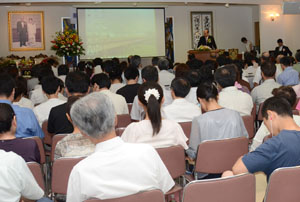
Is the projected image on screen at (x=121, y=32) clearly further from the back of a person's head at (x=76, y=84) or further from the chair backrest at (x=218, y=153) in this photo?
the chair backrest at (x=218, y=153)

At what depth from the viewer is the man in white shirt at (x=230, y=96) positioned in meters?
5.01

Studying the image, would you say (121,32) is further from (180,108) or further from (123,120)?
A: (180,108)

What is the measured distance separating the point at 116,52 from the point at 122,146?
13.6m

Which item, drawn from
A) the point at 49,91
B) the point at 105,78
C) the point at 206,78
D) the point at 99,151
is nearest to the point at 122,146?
the point at 99,151

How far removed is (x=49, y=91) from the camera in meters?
5.16

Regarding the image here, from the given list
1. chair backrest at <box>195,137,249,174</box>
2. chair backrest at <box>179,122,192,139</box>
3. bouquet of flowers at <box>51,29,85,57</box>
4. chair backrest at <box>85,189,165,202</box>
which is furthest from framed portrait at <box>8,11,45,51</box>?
chair backrest at <box>85,189,165,202</box>

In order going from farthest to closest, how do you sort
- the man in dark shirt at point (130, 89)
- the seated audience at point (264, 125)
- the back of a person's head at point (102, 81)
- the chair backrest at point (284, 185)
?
the man in dark shirt at point (130, 89) < the back of a person's head at point (102, 81) < the seated audience at point (264, 125) < the chair backrest at point (284, 185)

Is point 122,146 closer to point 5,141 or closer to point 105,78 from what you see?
point 5,141

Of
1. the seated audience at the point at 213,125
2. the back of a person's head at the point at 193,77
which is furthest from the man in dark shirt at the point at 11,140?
the back of a person's head at the point at 193,77

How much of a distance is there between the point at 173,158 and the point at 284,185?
1048 mm

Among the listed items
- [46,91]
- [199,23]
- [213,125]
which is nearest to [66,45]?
[46,91]

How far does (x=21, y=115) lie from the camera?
4242mm

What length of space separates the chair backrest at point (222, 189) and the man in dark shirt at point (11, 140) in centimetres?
129

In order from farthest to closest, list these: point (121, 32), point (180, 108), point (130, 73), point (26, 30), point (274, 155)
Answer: point (121, 32) → point (26, 30) → point (130, 73) → point (180, 108) → point (274, 155)
